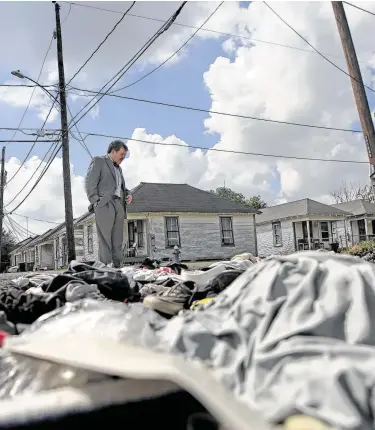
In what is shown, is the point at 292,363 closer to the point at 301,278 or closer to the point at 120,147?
the point at 301,278

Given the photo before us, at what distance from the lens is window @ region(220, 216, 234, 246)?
2947 cm

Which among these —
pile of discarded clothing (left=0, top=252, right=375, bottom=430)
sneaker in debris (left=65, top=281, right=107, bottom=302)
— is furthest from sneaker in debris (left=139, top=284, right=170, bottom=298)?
pile of discarded clothing (left=0, top=252, right=375, bottom=430)

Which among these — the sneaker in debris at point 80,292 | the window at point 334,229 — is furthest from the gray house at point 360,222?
the sneaker in debris at point 80,292

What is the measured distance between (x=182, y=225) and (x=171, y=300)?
25.7 meters

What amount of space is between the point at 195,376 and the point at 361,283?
697mm

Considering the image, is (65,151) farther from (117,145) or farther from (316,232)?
(316,232)

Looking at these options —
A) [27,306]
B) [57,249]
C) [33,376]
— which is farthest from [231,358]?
[57,249]

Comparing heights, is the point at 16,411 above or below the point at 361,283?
below

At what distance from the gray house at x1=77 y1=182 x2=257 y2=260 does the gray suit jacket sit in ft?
64.4

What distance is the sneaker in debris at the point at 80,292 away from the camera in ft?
8.21

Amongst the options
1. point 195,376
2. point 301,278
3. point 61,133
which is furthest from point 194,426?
point 61,133

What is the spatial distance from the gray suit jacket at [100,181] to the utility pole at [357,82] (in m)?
7.50

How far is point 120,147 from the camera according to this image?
247 inches

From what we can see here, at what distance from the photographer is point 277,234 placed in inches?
1505
